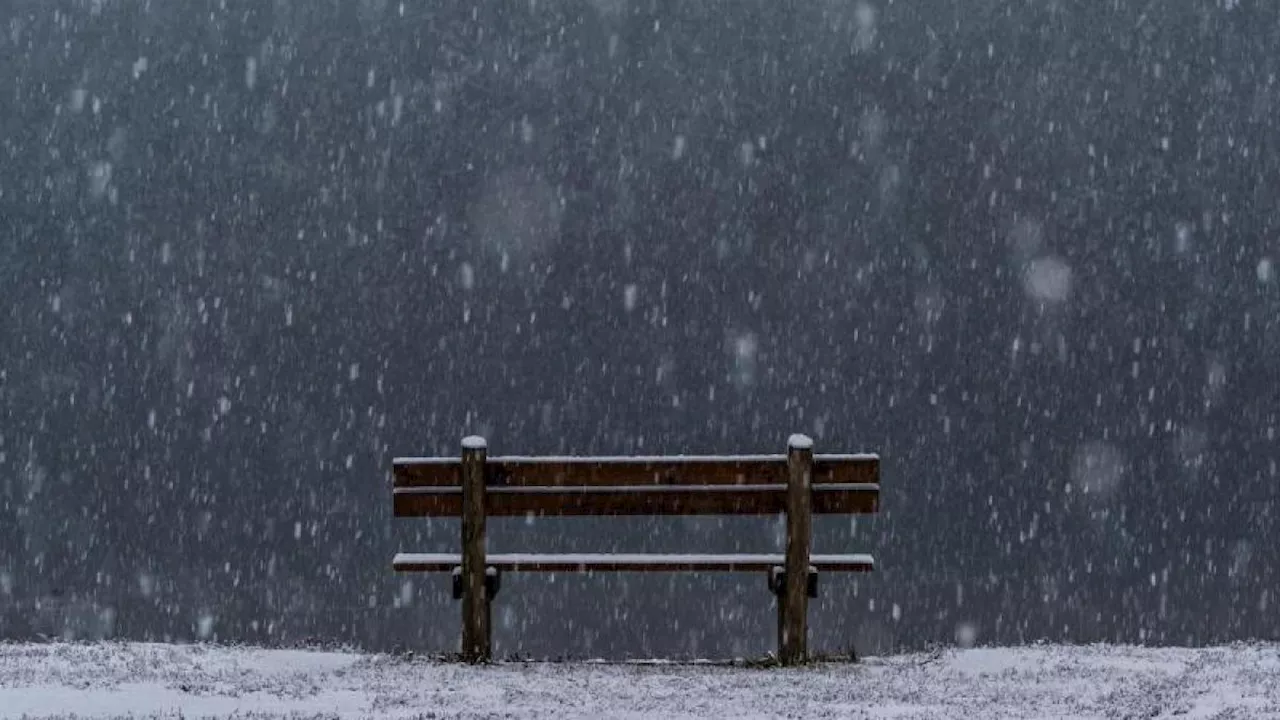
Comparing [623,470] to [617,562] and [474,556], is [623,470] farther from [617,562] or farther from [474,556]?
[474,556]

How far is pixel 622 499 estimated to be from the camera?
8273 millimetres

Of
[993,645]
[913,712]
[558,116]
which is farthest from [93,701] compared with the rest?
[558,116]

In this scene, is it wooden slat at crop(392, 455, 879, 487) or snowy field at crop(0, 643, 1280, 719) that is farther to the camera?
wooden slat at crop(392, 455, 879, 487)

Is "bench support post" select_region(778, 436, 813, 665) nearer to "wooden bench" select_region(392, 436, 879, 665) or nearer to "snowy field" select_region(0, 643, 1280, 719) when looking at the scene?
"wooden bench" select_region(392, 436, 879, 665)

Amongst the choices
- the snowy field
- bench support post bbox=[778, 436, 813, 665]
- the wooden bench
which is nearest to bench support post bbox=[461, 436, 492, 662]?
the wooden bench

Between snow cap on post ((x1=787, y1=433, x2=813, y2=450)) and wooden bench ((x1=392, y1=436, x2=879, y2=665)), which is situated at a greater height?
snow cap on post ((x1=787, y1=433, x2=813, y2=450))

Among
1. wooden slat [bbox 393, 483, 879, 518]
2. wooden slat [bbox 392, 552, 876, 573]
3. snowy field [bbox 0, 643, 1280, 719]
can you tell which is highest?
wooden slat [bbox 393, 483, 879, 518]

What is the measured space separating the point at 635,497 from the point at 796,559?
99 cm

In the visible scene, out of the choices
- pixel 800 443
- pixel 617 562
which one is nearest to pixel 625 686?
pixel 617 562

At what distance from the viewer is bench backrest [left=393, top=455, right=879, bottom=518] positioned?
8250 mm

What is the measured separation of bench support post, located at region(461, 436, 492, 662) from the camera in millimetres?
8203

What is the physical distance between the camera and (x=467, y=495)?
8.20m

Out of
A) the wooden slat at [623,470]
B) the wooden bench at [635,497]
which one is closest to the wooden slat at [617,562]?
the wooden bench at [635,497]

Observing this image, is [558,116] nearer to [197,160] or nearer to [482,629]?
[197,160]
